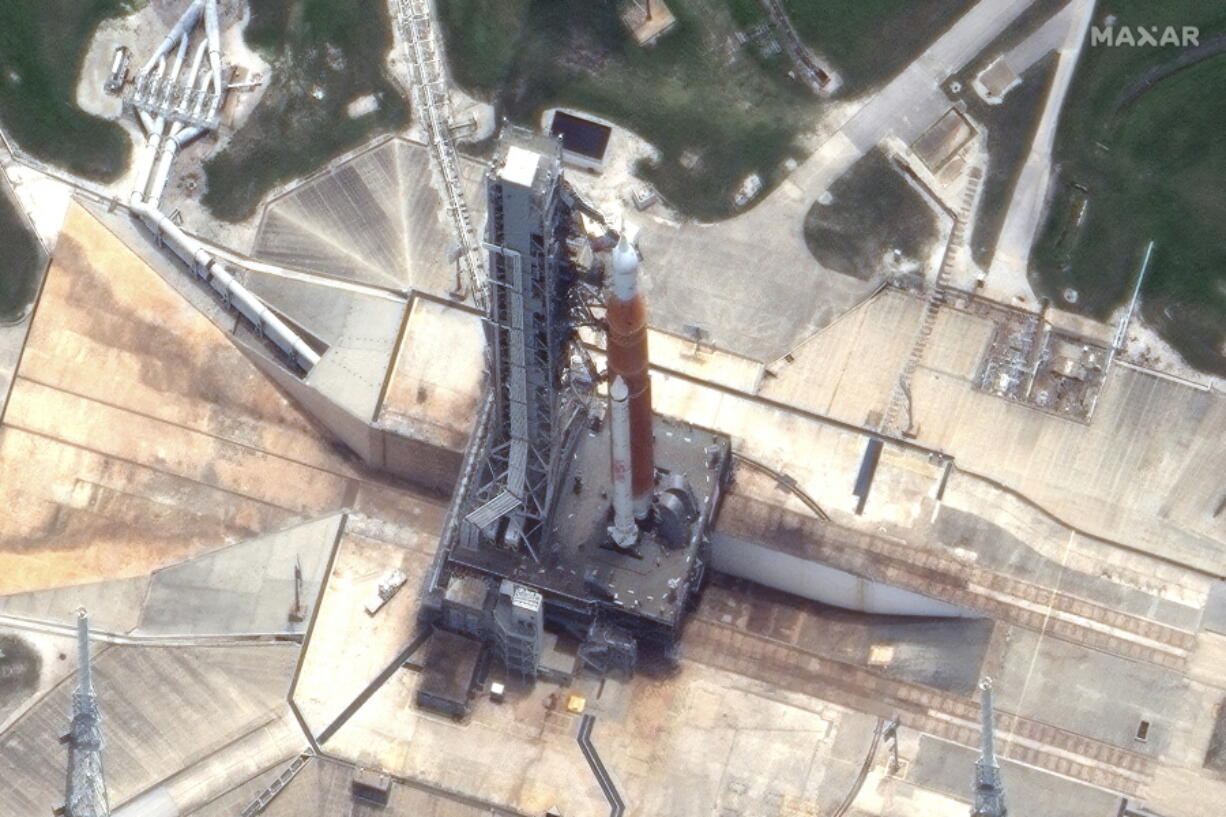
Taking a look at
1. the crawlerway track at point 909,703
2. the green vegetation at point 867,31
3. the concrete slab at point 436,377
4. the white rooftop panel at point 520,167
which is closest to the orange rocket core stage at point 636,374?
the white rooftop panel at point 520,167

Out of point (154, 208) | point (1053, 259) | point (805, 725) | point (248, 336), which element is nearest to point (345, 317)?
point (248, 336)

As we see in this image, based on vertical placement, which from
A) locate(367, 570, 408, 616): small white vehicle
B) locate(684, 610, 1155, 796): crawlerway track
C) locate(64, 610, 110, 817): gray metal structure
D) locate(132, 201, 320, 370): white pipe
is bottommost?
locate(64, 610, 110, 817): gray metal structure

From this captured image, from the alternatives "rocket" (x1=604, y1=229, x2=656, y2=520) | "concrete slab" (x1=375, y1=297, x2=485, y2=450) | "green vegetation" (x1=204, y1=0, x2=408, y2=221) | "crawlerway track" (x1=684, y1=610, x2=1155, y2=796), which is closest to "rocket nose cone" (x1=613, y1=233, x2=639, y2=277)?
"rocket" (x1=604, y1=229, x2=656, y2=520)

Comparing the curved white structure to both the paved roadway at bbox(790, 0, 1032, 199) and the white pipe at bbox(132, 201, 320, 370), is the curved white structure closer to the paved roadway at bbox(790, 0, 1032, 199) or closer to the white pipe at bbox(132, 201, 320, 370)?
the white pipe at bbox(132, 201, 320, 370)

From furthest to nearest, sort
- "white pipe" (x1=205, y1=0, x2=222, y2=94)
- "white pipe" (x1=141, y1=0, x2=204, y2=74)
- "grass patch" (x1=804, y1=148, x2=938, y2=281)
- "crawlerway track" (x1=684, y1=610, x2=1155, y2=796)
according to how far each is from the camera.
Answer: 1. "white pipe" (x1=141, y1=0, x2=204, y2=74)
2. "white pipe" (x1=205, y1=0, x2=222, y2=94)
3. "grass patch" (x1=804, y1=148, x2=938, y2=281)
4. "crawlerway track" (x1=684, y1=610, x2=1155, y2=796)

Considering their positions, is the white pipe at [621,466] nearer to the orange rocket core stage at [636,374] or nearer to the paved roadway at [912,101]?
the orange rocket core stage at [636,374]

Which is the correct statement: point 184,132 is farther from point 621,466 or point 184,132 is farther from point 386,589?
point 621,466

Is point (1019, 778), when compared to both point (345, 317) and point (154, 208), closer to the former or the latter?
point (345, 317)
